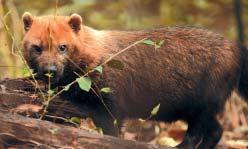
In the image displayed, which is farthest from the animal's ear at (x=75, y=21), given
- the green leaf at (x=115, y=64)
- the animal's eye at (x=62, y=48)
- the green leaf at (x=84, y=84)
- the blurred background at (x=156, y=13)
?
the blurred background at (x=156, y=13)

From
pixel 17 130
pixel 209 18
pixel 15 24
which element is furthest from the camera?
pixel 209 18

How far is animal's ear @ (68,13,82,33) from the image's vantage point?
Answer: 794cm

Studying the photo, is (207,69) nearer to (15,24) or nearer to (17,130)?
(17,130)

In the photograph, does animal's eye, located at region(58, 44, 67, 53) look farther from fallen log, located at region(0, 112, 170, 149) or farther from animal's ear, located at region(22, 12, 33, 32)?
fallen log, located at region(0, 112, 170, 149)

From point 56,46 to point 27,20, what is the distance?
61 centimetres

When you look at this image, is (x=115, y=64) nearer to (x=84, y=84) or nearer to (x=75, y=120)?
(x=84, y=84)

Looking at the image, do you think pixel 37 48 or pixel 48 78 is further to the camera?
pixel 37 48

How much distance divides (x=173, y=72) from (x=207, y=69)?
420mm

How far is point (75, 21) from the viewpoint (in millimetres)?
7961

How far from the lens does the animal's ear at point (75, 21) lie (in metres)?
7.94

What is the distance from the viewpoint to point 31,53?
773cm

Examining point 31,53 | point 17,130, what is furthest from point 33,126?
point 31,53

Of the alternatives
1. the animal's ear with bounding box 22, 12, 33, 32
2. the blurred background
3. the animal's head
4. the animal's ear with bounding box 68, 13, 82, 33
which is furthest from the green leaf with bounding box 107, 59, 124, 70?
the blurred background

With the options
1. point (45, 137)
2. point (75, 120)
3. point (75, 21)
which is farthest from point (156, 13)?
point (45, 137)
